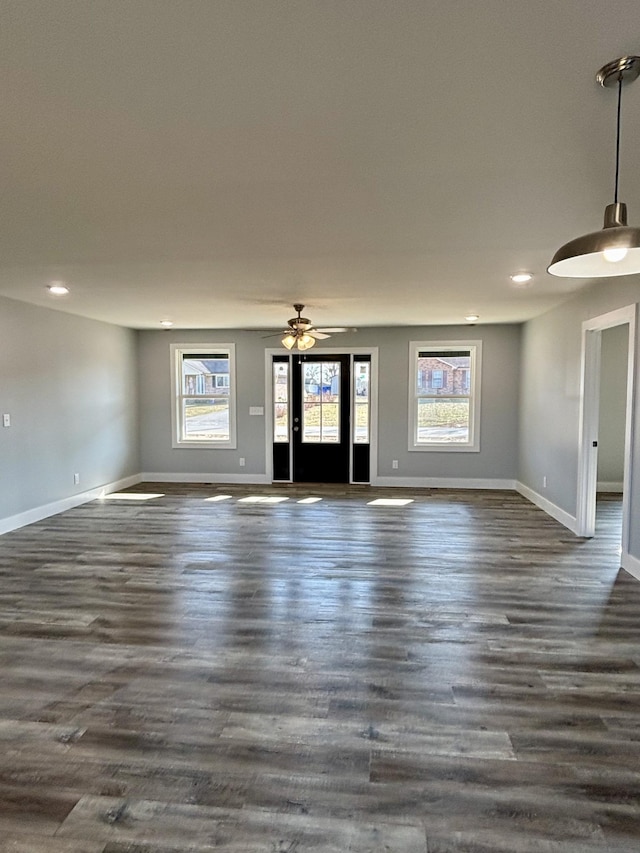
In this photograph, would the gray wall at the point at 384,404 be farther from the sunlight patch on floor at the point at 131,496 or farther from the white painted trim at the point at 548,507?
the sunlight patch on floor at the point at 131,496

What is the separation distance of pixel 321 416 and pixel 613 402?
441 cm

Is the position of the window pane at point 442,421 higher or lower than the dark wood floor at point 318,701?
higher

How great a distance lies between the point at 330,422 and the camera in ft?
26.6

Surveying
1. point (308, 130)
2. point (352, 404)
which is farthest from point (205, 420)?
point (308, 130)

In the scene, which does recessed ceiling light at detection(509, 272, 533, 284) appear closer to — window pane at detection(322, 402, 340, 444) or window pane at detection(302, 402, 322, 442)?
window pane at detection(322, 402, 340, 444)

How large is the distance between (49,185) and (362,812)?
3.04m

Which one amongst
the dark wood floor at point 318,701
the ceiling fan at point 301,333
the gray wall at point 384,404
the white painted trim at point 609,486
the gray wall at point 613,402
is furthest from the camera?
the gray wall at point 384,404

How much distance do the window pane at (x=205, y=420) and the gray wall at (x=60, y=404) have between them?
2.87 feet

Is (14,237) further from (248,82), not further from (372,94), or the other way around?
(372,94)

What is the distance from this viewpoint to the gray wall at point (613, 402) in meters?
7.37

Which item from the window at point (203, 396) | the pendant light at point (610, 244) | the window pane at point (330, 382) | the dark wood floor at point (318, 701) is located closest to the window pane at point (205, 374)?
the window at point (203, 396)

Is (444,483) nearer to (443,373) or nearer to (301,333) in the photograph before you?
(443,373)

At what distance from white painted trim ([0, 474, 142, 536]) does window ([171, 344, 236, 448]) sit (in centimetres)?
117

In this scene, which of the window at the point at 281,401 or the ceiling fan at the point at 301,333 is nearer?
the ceiling fan at the point at 301,333
